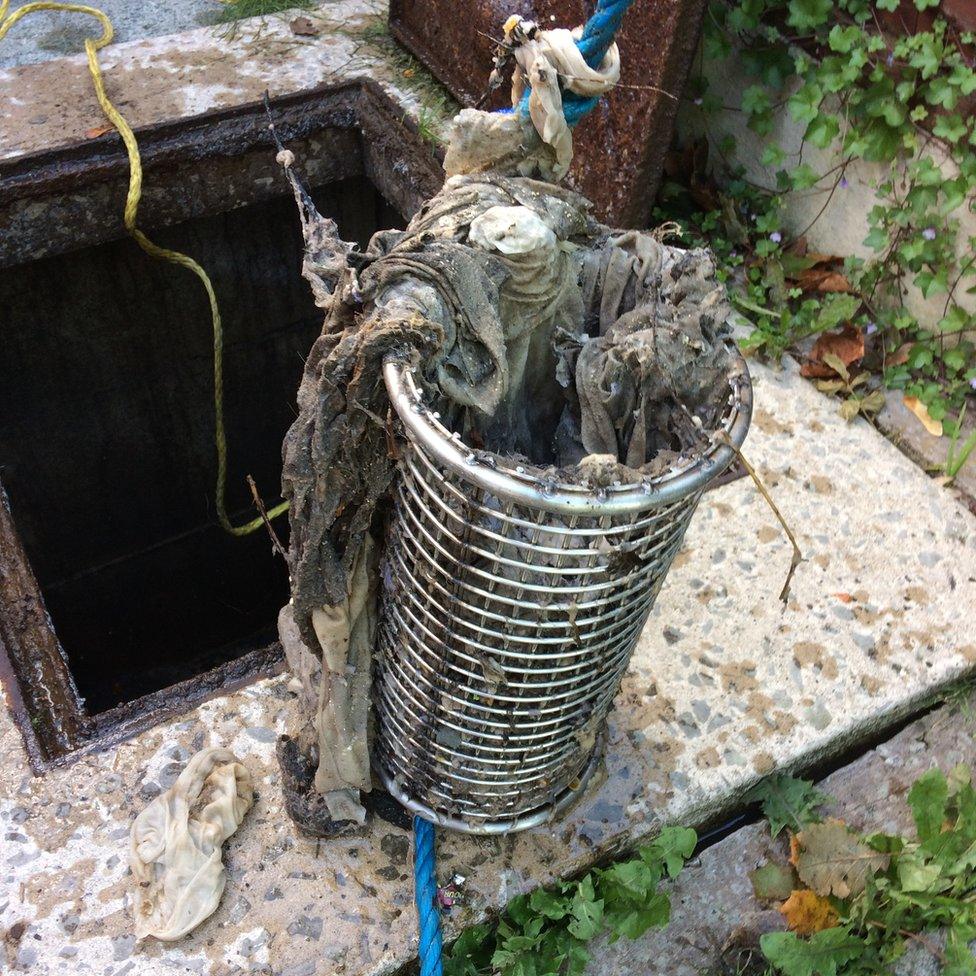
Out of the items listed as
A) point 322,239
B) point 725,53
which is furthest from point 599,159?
point 322,239

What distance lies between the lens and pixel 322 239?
1427 mm

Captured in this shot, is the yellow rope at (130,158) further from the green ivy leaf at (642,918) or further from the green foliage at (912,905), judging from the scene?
the green foliage at (912,905)

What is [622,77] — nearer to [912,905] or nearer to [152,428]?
[912,905]

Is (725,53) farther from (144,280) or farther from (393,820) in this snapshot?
(393,820)

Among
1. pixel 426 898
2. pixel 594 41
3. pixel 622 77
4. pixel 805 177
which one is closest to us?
pixel 594 41

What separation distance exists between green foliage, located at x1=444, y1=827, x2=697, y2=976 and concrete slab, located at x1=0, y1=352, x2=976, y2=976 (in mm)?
40

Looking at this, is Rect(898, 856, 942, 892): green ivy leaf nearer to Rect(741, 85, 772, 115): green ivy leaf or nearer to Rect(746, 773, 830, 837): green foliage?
Rect(746, 773, 830, 837): green foliage

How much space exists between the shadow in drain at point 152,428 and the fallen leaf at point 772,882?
7.85ft

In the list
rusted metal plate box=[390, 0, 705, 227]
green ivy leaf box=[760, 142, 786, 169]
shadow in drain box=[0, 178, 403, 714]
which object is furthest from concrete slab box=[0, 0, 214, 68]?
green ivy leaf box=[760, 142, 786, 169]

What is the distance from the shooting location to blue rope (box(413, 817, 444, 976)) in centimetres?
160

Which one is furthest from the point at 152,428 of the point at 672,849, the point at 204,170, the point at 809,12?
the point at 672,849

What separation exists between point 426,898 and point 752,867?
2.08 feet

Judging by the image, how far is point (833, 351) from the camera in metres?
2.67

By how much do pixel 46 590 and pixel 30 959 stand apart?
250 cm
